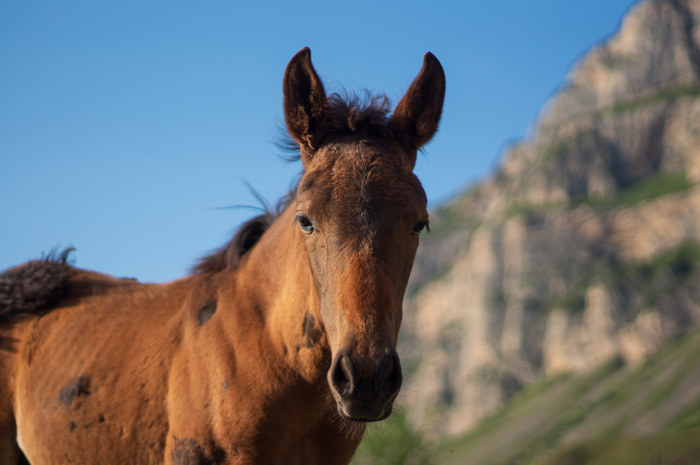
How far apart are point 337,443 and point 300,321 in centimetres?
97

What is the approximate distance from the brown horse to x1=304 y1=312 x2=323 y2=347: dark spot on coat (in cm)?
1

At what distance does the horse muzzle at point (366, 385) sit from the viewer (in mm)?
3949

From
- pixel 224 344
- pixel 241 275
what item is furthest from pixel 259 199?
pixel 224 344

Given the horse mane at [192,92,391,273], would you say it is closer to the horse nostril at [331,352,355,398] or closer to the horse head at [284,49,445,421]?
the horse head at [284,49,445,421]

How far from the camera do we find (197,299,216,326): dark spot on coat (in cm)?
558

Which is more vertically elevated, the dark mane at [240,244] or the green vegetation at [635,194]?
the dark mane at [240,244]

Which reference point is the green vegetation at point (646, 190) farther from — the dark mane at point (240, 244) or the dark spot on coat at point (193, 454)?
the dark spot on coat at point (193, 454)

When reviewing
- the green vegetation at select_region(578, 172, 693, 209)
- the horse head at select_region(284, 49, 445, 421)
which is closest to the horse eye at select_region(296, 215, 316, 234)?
the horse head at select_region(284, 49, 445, 421)

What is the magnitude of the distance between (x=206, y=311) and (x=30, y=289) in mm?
2287

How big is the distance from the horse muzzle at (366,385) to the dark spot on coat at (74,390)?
2759 mm

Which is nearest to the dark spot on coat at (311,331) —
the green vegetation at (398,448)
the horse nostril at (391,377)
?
the horse nostril at (391,377)

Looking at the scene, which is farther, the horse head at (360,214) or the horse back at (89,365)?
the horse back at (89,365)

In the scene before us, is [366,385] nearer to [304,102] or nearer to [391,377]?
[391,377]

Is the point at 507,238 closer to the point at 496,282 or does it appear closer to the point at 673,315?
the point at 496,282
